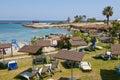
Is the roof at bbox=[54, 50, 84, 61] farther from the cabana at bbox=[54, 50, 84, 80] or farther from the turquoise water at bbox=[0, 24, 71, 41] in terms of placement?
the turquoise water at bbox=[0, 24, 71, 41]

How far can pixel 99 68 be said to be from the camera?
19.4m

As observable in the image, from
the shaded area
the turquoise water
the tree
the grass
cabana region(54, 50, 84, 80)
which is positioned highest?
the tree

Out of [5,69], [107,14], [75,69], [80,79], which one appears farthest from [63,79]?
[107,14]

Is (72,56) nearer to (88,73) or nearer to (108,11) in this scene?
Answer: (88,73)

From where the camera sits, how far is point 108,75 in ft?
56.6

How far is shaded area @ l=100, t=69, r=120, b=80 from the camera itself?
16.5 m

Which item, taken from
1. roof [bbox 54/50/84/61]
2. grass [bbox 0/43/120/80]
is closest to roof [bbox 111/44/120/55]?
grass [bbox 0/43/120/80]

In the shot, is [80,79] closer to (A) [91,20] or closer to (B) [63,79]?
(B) [63,79]

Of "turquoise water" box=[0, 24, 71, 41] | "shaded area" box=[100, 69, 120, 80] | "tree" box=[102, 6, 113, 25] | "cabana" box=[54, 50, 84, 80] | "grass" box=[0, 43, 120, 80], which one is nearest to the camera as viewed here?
"cabana" box=[54, 50, 84, 80]

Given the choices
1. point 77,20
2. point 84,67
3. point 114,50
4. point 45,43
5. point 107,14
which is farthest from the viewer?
point 77,20

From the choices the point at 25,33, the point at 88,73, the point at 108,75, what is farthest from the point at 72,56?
the point at 25,33

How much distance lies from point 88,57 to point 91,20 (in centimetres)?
12200

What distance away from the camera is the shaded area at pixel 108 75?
16.5m

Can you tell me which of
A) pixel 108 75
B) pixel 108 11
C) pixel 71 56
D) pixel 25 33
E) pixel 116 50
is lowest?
pixel 25 33
